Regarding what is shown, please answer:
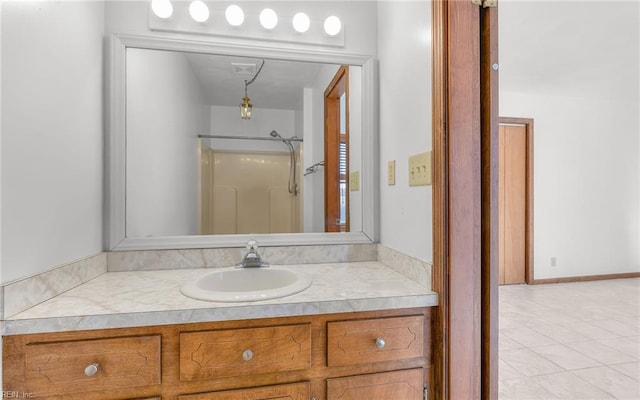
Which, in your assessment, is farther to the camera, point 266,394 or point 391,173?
point 391,173

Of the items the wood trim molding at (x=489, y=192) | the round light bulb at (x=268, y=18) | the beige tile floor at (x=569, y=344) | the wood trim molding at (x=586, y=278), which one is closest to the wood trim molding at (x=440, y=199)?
the wood trim molding at (x=489, y=192)

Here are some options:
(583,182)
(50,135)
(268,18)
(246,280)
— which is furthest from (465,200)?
(583,182)

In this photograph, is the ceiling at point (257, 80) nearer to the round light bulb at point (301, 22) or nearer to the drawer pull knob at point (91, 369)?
the round light bulb at point (301, 22)

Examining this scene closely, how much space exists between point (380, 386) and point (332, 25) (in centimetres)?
159

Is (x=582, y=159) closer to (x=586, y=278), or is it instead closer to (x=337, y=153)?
(x=586, y=278)

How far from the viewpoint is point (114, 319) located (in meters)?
0.86

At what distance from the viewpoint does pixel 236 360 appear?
923 millimetres

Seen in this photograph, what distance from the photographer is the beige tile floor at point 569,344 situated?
5.99 ft

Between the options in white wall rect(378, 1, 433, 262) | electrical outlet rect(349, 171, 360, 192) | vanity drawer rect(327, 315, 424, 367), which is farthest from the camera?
electrical outlet rect(349, 171, 360, 192)

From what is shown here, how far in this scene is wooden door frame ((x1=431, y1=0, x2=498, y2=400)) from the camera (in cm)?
101

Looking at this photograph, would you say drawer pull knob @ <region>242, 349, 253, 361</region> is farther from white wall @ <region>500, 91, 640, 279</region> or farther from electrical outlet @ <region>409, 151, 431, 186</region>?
white wall @ <region>500, 91, 640, 279</region>

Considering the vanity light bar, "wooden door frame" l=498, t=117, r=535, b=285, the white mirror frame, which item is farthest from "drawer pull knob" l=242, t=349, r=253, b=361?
"wooden door frame" l=498, t=117, r=535, b=285

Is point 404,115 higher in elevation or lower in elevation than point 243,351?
higher

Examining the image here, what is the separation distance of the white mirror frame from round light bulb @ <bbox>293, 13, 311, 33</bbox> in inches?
4.1
